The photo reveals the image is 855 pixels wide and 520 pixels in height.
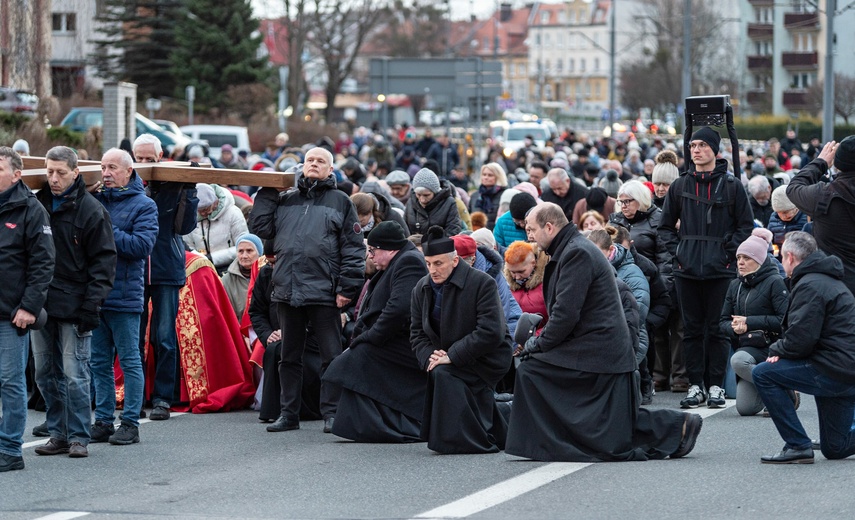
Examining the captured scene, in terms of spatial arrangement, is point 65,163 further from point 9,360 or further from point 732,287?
point 732,287

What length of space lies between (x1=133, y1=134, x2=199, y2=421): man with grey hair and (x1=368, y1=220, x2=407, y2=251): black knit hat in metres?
1.81

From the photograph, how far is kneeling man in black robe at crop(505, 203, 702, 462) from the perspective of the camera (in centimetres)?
910

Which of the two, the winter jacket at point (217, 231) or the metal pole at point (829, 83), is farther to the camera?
the metal pole at point (829, 83)

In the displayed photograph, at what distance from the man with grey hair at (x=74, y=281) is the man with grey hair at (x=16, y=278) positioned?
379 millimetres

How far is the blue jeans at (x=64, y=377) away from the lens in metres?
9.66

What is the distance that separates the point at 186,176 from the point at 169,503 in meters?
3.78

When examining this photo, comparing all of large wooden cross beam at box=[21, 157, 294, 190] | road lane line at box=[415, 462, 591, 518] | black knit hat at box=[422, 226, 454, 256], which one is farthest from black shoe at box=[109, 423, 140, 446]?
road lane line at box=[415, 462, 591, 518]

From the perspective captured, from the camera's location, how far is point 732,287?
11328mm

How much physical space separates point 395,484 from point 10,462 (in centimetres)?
252

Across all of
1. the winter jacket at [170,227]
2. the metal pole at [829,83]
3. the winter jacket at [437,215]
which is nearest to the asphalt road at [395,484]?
the winter jacket at [170,227]

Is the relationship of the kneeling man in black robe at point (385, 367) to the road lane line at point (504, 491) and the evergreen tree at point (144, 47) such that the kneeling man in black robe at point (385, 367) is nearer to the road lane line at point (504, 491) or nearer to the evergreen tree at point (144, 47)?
the road lane line at point (504, 491)

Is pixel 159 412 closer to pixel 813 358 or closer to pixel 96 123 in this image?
pixel 813 358

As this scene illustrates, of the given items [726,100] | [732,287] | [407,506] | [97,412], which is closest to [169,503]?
[407,506]

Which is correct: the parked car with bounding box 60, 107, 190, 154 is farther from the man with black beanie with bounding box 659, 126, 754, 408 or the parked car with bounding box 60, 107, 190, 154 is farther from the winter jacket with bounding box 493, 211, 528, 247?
the man with black beanie with bounding box 659, 126, 754, 408
